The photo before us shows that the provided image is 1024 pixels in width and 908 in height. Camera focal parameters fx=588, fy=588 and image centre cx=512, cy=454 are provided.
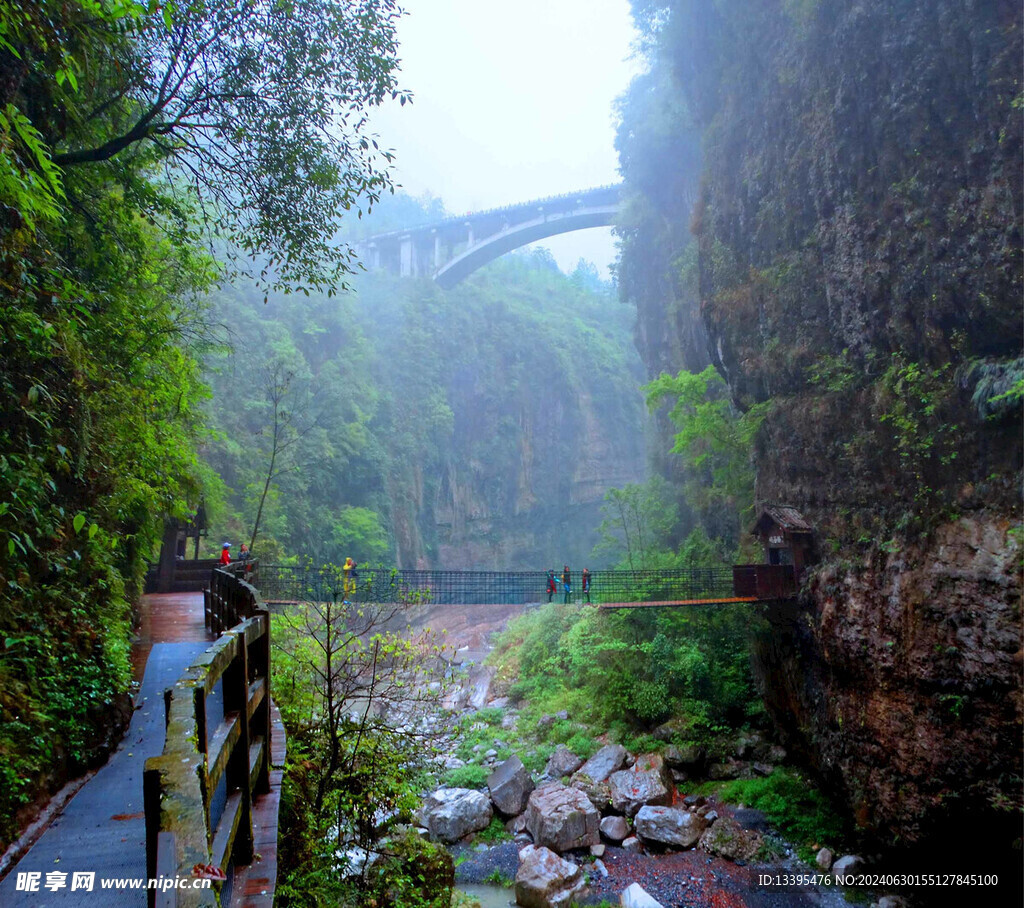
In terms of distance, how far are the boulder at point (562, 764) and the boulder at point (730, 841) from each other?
3023mm

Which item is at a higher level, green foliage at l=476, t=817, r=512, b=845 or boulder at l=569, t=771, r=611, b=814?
boulder at l=569, t=771, r=611, b=814

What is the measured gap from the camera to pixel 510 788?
1002cm

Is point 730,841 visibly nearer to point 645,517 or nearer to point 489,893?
point 489,893

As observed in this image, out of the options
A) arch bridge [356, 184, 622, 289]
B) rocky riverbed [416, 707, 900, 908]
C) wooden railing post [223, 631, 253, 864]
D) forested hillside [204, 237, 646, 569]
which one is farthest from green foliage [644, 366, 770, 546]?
arch bridge [356, 184, 622, 289]

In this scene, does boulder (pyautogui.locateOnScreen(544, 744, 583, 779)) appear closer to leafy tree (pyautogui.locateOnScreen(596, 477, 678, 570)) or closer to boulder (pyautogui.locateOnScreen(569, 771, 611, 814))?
boulder (pyautogui.locateOnScreen(569, 771, 611, 814))

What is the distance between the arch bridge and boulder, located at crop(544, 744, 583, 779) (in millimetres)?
26801

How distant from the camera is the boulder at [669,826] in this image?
8.77 metres

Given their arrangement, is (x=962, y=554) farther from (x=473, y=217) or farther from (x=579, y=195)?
(x=473, y=217)

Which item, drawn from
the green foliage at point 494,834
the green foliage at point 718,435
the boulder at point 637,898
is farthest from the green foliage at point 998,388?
the green foliage at point 494,834

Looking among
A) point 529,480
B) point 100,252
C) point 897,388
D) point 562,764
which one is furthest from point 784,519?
point 529,480

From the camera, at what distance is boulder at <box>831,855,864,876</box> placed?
25.7 feet

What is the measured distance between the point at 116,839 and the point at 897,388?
9366 millimetres

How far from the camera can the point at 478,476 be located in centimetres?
3444

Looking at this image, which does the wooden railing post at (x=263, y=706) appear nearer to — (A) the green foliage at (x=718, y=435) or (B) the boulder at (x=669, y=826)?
(B) the boulder at (x=669, y=826)
